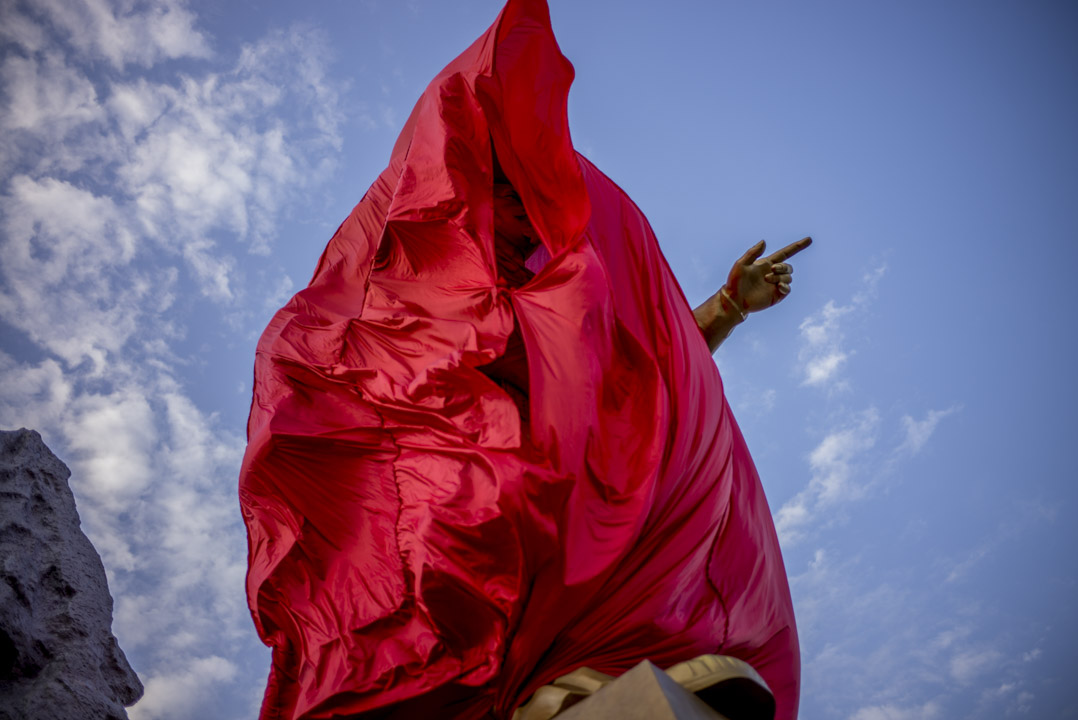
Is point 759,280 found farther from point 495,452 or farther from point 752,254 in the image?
point 495,452

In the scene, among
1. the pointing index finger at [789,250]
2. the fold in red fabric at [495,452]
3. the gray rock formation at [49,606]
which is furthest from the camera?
the pointing index finger at [789,250]

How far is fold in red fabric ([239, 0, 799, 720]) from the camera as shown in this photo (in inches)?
83.2

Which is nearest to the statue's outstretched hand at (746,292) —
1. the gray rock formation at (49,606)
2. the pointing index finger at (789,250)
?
the pointing index finger at (789,250)

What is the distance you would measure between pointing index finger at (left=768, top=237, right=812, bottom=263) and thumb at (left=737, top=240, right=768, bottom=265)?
6 cm

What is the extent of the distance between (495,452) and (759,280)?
5.83 ft

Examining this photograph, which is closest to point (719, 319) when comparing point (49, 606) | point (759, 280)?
point (759, 280)

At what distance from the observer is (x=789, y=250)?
3.55 meters

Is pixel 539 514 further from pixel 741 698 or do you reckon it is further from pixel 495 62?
pixel 495 62

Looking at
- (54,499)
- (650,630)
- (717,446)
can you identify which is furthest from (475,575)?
(54,499)

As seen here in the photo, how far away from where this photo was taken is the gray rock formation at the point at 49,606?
2.41 meters

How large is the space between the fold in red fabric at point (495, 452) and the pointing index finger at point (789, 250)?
0.71 metres

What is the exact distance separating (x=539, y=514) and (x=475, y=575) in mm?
206

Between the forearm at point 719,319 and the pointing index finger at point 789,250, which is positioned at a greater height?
the pointing index finger at point 789,250

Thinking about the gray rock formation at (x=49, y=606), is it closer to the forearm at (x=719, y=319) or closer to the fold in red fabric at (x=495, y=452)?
the fold in red fabric at (x=495, y=452)
